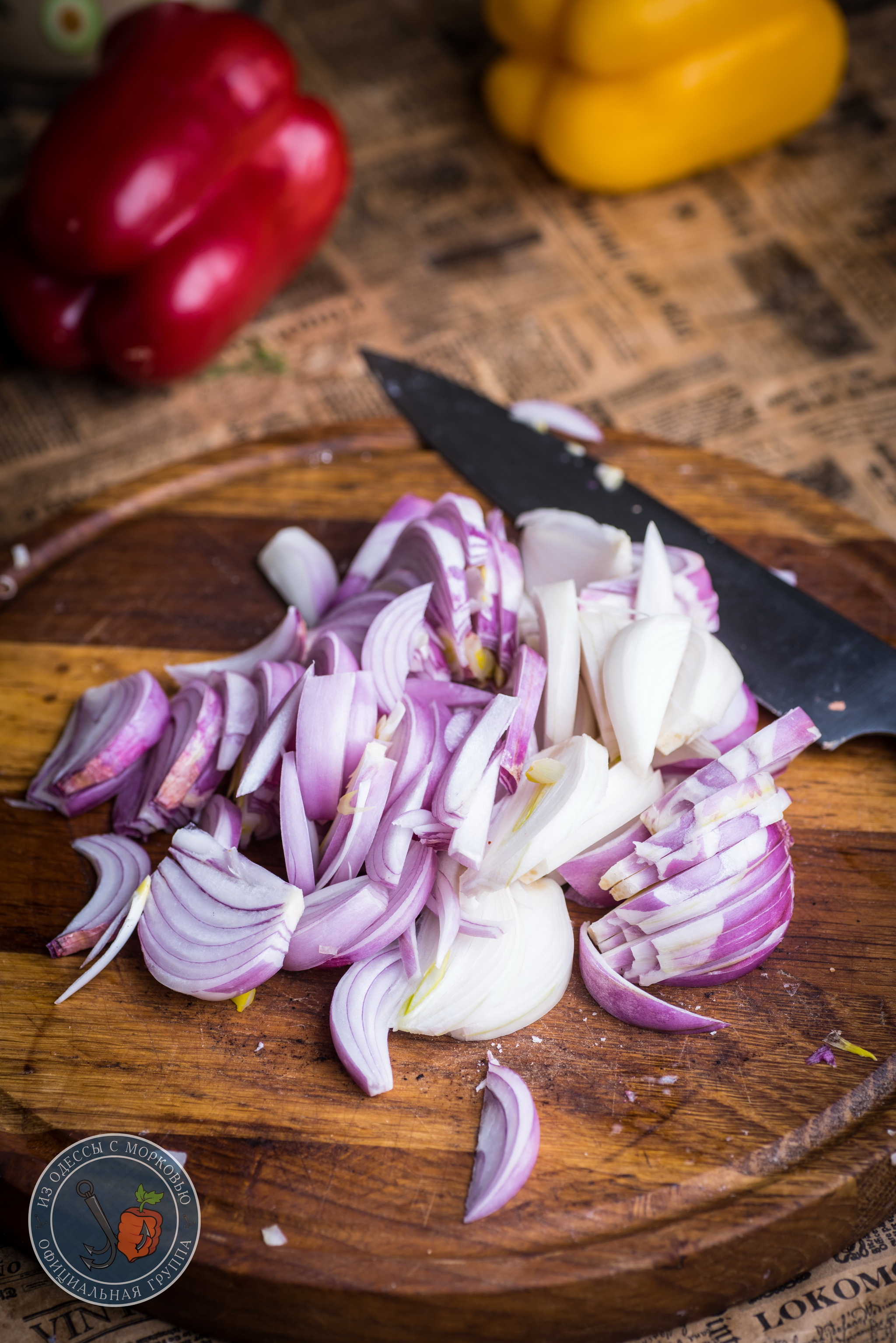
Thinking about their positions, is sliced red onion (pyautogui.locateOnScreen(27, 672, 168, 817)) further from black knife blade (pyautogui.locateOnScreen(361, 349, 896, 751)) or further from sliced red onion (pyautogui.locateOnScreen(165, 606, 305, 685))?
black knife blade (pyautogui.locateOnScreen(361, 349, 896, 751))

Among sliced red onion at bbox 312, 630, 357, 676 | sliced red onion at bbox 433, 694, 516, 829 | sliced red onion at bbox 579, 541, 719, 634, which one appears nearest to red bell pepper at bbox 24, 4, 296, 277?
sliced red onion at bbox 312, 630, 357, 676

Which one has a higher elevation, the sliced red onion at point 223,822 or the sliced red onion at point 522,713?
the sliced red onion at point 522,713

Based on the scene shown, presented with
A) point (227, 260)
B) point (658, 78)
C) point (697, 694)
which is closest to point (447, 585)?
point (697, 694)

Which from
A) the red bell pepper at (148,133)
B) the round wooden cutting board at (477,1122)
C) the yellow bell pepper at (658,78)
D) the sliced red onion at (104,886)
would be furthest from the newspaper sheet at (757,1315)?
the yellow bell pepper at (658,78)

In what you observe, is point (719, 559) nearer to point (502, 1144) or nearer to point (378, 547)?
point (378, 547)

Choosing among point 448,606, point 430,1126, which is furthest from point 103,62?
point 430,1126

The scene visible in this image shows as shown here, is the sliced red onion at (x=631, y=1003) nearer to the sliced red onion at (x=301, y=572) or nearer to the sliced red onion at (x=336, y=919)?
the sliced red onion at (x=336, y=919)
